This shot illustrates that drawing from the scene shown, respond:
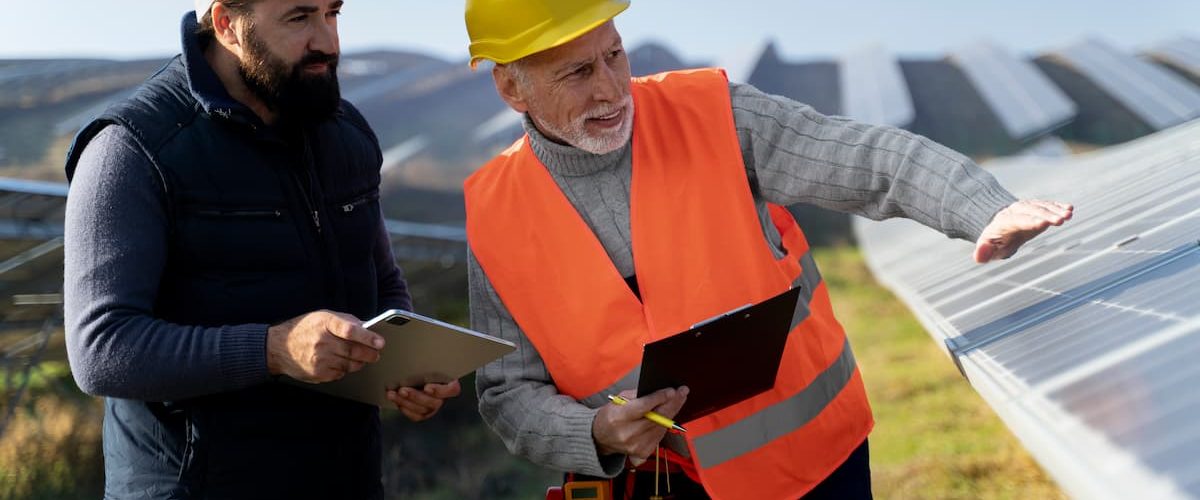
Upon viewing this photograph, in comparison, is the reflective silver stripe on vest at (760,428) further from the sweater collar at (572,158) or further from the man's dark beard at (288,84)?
the man's dark beard at (288,84)

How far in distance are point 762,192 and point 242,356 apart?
4.21ft

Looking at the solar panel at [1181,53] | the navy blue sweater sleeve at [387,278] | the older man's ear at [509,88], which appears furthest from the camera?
the solar panel at [1181,53]

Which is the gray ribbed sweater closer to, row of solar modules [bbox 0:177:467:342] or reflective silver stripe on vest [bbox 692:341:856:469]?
reflective silver stripe on vest [bbox 692:341:856:469]

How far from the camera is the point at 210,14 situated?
8.88 feet

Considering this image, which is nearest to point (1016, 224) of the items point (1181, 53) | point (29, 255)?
point (29, 255)

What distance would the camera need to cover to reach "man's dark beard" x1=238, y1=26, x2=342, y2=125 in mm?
2662

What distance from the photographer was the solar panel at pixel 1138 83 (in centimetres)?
1833

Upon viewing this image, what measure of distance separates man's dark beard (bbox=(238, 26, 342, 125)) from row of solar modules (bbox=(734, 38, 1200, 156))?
1466 centimetres

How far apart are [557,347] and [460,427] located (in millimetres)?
6739

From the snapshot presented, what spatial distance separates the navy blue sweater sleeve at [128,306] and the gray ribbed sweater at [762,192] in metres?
0.65

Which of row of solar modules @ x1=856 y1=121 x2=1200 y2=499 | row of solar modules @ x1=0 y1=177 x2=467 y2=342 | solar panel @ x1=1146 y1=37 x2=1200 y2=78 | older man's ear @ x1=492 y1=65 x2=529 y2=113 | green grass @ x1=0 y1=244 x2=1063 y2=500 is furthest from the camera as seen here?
solar panel @ x1=1146 y1=37 x2=1200 y2=78

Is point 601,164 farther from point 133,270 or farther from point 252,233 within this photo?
point 133,270

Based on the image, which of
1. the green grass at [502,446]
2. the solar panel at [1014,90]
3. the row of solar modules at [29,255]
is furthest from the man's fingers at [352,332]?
the solar panel at [1014,90]

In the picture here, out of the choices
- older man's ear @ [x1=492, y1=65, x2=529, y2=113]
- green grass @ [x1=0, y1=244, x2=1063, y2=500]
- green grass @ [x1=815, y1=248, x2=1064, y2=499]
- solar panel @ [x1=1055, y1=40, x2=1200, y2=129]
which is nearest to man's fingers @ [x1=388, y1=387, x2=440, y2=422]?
older man's ear @ [x1=492, y1=65, x2=529, y2=113]
